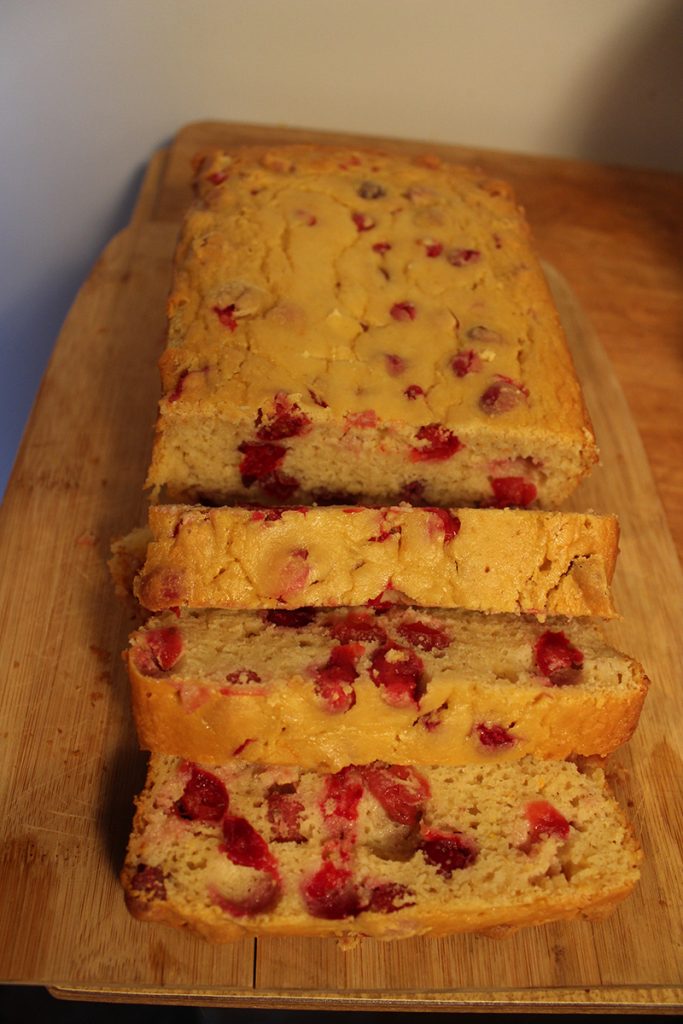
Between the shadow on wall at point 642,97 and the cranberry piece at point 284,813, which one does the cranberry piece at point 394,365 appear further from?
the shadow on wall at point 642,97

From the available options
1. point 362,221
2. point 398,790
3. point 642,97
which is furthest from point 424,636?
point 642,97

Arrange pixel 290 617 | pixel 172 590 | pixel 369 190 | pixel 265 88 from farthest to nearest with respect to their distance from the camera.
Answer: pixel 265 88, pixel 369 190, pixel 290 617, pixel 172 590

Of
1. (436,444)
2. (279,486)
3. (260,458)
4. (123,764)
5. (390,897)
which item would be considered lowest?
(123,764)

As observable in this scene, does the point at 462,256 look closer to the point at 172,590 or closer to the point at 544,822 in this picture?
the point at 172,590

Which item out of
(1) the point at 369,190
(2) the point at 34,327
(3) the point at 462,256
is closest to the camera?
(3) the point at 462,256

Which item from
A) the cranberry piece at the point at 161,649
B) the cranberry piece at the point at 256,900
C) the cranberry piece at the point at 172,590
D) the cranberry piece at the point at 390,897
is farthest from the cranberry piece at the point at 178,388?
the cranberry piece at the point at 390,897

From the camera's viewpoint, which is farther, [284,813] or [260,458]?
[260,458]

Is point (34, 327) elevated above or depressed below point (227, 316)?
below
